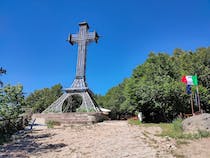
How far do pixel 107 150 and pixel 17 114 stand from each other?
731 cm

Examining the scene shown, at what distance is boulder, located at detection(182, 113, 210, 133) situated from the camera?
9586 millimetres

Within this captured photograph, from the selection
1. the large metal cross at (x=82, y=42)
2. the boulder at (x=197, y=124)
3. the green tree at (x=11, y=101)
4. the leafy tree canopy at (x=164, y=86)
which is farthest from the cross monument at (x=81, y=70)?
the boulder at (x=197, y=124)

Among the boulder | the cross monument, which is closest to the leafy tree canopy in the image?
the cross monument

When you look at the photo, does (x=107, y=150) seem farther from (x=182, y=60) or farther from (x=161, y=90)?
(x=182, y=60)

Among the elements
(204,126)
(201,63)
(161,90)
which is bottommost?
(204,126)

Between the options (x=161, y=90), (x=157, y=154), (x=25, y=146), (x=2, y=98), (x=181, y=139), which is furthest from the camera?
(x=161, y=90)

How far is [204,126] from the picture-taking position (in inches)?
379

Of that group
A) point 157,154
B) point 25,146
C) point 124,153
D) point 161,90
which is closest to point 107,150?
point 124,153

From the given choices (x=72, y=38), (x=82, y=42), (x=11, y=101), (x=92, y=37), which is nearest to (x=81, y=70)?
(x=82, y=42)

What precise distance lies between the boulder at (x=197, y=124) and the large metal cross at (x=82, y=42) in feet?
50.1

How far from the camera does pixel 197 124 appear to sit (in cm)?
996

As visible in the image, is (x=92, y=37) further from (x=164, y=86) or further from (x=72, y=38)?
(x=164, y=86)

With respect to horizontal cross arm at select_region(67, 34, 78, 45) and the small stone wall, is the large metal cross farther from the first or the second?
the small stone wall

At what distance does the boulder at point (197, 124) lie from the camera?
9.59 metres
